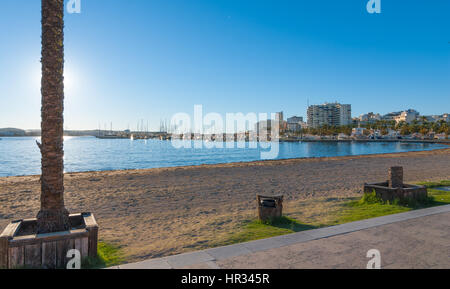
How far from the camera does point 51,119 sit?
4371 mm

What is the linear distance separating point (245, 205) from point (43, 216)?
20.1 feet

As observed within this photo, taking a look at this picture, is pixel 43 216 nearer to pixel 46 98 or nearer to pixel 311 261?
pixel 46 98

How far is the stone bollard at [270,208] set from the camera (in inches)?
241

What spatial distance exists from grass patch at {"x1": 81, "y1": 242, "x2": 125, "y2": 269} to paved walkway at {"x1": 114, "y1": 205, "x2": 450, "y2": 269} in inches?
24.3

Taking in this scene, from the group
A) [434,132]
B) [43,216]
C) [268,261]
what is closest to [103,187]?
[43,216]

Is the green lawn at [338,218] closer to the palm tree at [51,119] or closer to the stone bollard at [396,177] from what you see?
the stone bollard at [396,177]

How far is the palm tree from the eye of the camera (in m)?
4.33

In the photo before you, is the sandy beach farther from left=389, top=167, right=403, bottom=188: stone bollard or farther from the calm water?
the calm water

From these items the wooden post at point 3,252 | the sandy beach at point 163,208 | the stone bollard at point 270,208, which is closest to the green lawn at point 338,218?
the stone bollard at point 270,208

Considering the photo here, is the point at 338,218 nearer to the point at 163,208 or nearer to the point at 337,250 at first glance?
the point at 337,250

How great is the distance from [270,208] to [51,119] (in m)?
4.47

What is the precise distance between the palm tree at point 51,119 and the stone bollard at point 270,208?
12.5ft

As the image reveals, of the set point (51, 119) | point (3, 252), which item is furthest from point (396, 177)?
point (3, 252)
